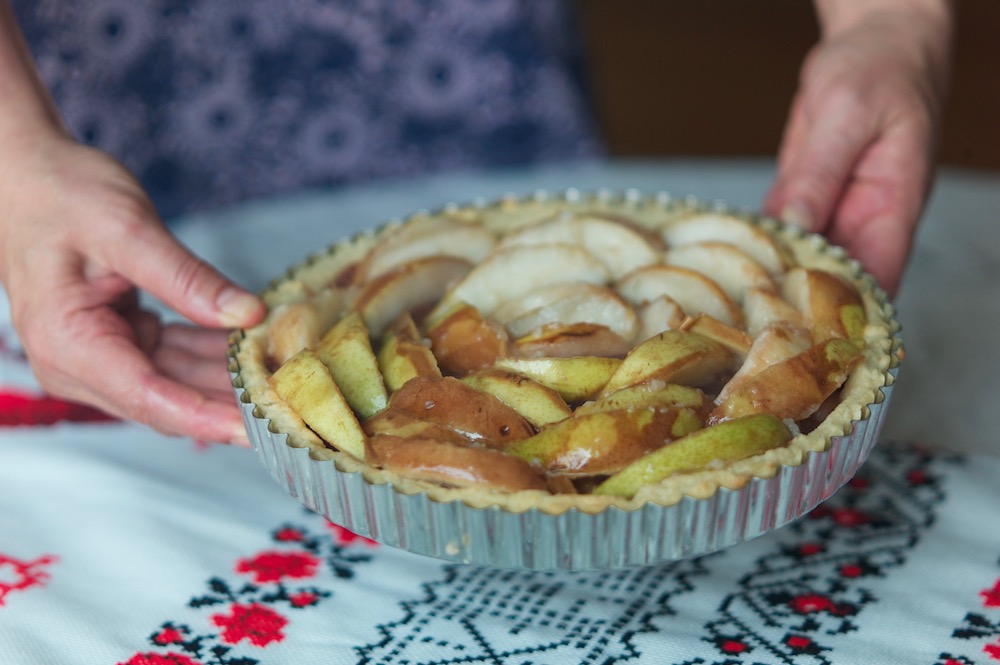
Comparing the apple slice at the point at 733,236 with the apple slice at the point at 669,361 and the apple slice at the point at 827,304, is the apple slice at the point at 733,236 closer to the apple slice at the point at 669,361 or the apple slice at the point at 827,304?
the apple slice at the point at 827,304

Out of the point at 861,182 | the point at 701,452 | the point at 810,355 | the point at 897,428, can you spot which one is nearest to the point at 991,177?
the point at 861,182

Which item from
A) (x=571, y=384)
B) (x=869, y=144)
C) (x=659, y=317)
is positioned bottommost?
(x=571, y=384)

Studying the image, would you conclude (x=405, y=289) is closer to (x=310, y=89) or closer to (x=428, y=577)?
(x=428, y=577)

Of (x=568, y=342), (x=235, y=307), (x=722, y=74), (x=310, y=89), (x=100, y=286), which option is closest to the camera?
(x=568, y=342)

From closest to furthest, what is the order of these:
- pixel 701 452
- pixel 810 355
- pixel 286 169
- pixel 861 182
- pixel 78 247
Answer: pixel 701 452, pixel 810 355, pixel 78 247, pixel 861 182, pixel 286 169

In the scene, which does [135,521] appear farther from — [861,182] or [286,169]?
[861,182]

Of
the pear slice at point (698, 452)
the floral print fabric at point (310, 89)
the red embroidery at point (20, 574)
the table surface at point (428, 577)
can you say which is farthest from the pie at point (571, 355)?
the floral print fabric at point (310, 89)

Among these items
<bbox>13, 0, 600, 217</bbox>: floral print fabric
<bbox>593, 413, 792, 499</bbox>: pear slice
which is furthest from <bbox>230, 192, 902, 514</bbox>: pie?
<bbox>13, 0, 600, 217</bbox>: floral print fabric

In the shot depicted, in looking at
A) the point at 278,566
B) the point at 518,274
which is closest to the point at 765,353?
the point at 518,274
